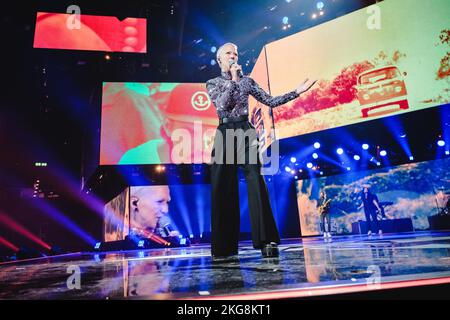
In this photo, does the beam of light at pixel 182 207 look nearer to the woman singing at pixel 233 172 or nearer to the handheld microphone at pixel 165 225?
the handheld microphone at pixel 165 225

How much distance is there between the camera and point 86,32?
21.5 feet

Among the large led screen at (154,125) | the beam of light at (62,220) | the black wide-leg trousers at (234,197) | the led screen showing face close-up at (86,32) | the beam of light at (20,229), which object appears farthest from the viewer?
the beam of light at (62,220)

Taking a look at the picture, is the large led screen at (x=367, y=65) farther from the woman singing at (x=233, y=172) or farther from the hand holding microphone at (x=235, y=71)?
the hand holding microphone at (x=235, y=71)

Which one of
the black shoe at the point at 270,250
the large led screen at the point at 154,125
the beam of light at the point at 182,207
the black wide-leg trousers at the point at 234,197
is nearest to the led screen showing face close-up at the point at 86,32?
the large led screen at the point at 154,125

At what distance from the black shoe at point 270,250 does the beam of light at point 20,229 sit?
53.3ft

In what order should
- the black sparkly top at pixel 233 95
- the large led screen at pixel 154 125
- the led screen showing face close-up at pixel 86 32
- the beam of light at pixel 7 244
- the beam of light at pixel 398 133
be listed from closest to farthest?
the black sparkly top at pixel 233 95 → the led screen showing face close-up at pixel 86 32 → the beam of light at pixel 398 133 → the large led screen at pixel 154 125 → the beam of light at pixel 7 244

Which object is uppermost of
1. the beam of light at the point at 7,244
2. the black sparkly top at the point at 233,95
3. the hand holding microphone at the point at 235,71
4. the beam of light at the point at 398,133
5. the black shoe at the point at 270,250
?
the beam of light at the point at 398,133

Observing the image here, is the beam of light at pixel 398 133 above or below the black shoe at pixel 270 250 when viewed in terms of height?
above

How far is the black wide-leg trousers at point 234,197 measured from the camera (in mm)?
2102

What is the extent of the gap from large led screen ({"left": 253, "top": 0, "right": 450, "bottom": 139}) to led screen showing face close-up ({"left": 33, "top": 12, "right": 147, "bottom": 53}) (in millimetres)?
3542

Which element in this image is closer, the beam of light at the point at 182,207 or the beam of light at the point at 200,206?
the beam of light at the point at 182,207

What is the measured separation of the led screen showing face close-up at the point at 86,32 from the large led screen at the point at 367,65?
3542mm

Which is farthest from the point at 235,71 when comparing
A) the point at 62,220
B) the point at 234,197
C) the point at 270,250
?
the point at 62,220

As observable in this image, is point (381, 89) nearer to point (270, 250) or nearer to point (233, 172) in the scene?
point (233, 172)
